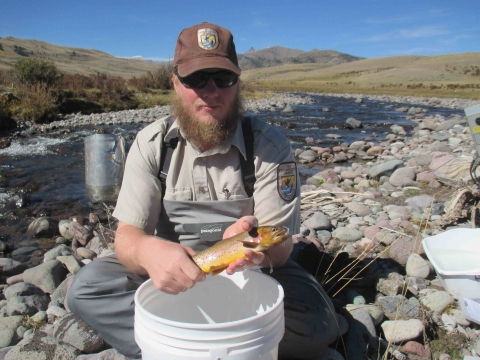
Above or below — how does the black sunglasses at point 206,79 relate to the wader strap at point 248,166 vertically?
above

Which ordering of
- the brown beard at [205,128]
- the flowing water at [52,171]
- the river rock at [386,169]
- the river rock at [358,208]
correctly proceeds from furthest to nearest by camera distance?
the river rock at [386,169], the flowing water at [52,171], the river rock at [358,208], the brown beard at [205,128]

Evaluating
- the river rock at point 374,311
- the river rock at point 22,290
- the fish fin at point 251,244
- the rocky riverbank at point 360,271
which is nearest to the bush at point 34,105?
the rocky riverbank at point 360,271

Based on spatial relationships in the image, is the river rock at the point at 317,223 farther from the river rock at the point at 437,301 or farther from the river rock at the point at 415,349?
the river rock at the point at 415,349

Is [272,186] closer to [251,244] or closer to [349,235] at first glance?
[251,244]

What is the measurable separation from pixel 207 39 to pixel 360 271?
2122 mm

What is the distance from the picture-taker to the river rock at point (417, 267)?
3.42 m

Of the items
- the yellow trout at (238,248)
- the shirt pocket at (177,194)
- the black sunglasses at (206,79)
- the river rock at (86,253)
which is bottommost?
the river rock at (86,253)

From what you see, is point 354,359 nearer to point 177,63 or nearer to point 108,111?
point 177,63

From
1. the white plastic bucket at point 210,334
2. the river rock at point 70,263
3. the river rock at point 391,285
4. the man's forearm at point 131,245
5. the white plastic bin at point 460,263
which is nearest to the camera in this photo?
the white plastic bucket at point 210,334

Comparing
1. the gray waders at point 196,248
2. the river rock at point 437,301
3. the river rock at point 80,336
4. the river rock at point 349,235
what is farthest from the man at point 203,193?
the river rock at point 349,235

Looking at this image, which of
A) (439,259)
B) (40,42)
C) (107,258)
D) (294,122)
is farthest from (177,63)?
(40,42)

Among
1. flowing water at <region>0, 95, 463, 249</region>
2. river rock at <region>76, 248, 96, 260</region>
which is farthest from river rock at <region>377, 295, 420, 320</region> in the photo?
flowing water at <region>0, 95, 463, 249</region>

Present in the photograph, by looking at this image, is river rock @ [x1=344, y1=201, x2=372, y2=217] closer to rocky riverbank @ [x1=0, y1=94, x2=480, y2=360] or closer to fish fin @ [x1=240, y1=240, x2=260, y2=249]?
rocky riverbank @ [x1=0, y1=94, x2=480, y2=360]

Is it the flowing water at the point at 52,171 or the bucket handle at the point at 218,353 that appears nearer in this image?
the bucket handle at the point at 218,353
